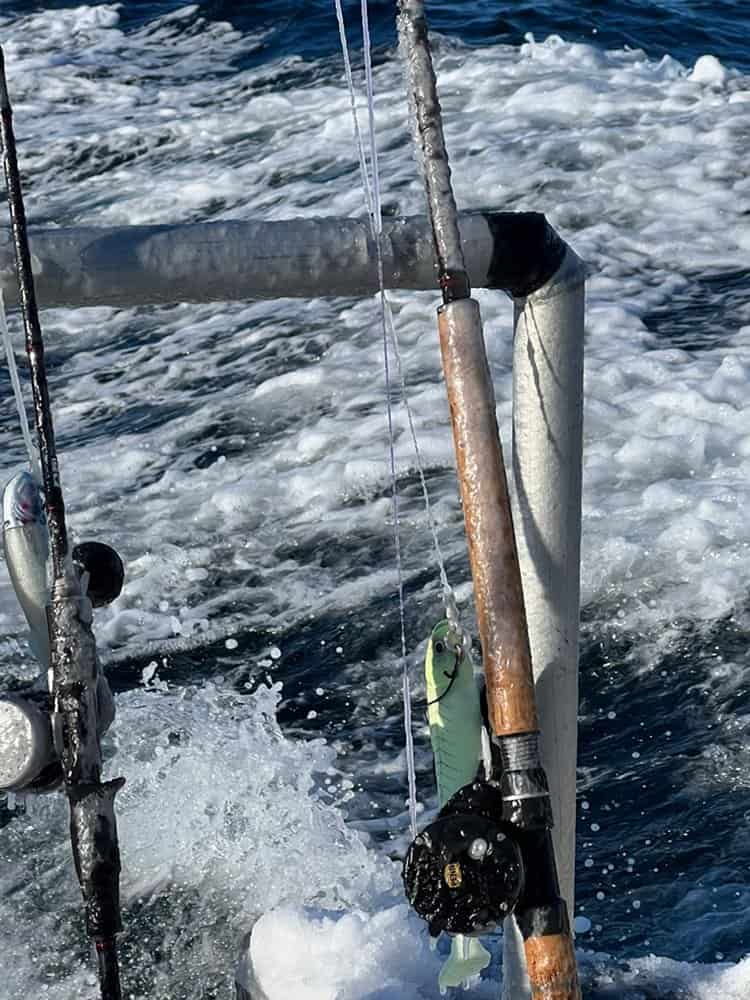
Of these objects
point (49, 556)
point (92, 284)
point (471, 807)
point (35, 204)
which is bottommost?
point (35, 204)

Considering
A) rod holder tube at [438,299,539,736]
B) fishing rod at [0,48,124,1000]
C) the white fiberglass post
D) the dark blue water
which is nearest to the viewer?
fishing rod at [0,48,124,1000]

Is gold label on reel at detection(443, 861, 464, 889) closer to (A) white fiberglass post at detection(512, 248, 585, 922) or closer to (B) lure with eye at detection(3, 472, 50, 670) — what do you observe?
(A) white fiberglass post at detection(512, 248, 585, 922)

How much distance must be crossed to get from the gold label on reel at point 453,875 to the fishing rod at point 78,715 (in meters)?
0.35

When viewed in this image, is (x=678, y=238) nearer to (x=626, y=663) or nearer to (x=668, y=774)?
(x=626, y=663)

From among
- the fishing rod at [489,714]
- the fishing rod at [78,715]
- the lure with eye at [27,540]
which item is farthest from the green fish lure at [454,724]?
the lure with eye at [27,540]

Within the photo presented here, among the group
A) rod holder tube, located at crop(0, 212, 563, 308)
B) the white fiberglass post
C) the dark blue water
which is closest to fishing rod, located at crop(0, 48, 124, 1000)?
rod holder tube, located at crop(0, 212, 563, 308)

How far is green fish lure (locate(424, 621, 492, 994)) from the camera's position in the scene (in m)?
1.80

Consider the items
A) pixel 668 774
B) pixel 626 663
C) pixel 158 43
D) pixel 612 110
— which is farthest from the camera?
Result: pixel 158 43

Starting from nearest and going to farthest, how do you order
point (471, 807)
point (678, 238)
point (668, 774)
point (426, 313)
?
point (471, 807), point (668, 774), point (426, 313), point (678, 238)

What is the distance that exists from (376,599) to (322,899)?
1.66 meters

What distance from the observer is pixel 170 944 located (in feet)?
11.1

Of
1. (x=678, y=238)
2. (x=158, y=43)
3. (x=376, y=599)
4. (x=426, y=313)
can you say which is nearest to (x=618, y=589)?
(x=376, y=599)

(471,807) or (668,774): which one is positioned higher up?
(471,807)

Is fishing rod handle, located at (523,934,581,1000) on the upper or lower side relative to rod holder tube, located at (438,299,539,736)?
lower
